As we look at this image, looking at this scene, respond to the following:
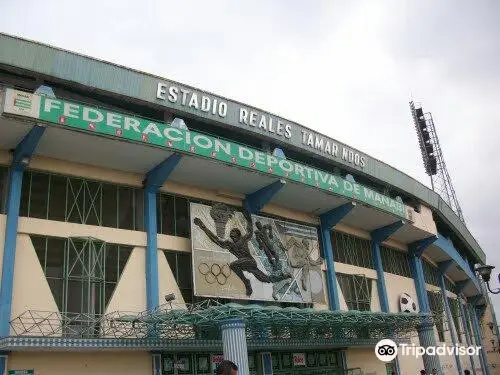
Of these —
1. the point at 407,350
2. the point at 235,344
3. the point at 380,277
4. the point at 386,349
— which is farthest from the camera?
the point at 407,350

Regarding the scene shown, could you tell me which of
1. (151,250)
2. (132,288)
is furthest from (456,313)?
(132,288)

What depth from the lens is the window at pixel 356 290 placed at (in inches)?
1009

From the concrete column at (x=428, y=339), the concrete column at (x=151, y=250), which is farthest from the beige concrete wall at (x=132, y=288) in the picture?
the concrete column at (x=428, y=339)

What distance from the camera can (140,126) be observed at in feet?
57.3

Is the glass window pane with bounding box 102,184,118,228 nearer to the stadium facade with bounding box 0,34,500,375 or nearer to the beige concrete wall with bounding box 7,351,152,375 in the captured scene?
the stadium facade with bounding box 0,34,500,375

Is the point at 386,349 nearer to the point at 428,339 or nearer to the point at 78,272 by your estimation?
the point at 428,339

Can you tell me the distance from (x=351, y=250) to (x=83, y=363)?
52.1 ft

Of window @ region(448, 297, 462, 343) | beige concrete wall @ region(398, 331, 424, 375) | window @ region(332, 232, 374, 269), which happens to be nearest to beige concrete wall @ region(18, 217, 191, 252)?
window @ region(332, 232, 374, 269)

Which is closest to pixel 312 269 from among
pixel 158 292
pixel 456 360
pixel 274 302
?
pixel 274 302

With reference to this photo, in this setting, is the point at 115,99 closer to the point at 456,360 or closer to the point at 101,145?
the point at 101,145

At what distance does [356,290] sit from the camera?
86.4 feet

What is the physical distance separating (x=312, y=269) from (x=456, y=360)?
18.4 meters

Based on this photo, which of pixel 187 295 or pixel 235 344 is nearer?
pixel 235 344

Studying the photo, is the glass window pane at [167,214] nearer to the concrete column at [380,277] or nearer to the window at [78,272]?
the window at [78,272]
